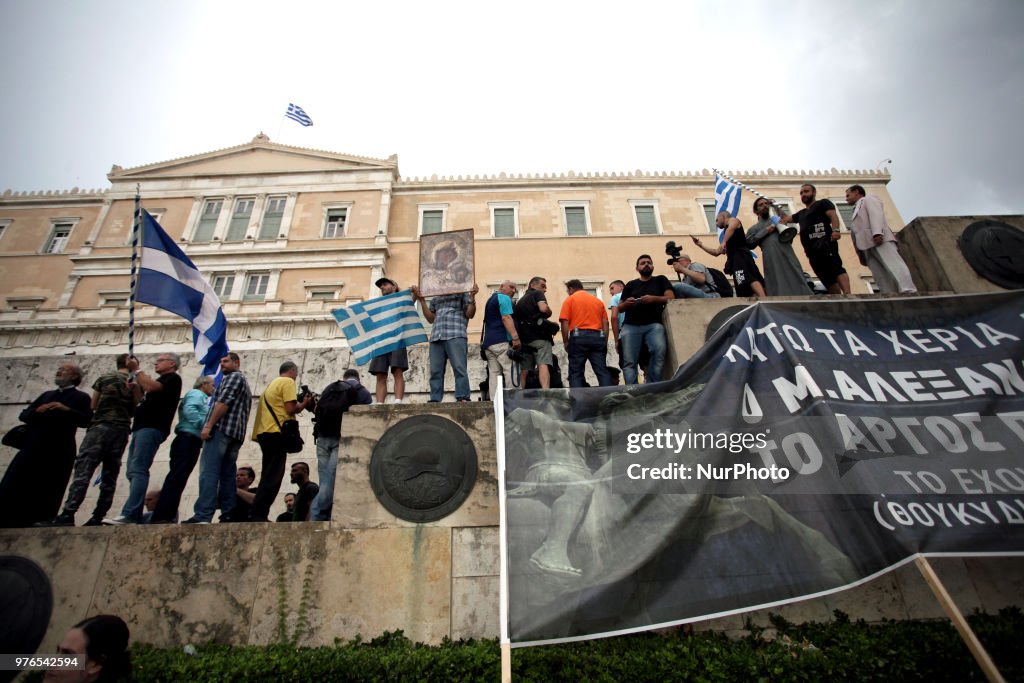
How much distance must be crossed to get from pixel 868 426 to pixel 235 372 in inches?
213

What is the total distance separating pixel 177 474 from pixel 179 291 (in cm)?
314

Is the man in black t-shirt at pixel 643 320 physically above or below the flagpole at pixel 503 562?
above

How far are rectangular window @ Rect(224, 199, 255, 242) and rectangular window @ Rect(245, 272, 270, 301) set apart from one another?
7.91 feet

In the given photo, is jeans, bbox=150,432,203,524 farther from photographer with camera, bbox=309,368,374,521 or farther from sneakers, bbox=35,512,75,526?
photographer with camera, bbox=309,368,374,521

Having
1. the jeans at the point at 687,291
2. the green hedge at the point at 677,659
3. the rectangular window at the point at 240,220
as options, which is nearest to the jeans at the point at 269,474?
the green hedge at the point at 677,659

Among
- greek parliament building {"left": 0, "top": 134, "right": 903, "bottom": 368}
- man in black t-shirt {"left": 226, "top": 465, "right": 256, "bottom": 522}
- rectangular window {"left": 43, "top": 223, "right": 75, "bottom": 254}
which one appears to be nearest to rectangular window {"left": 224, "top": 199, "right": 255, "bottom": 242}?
greek parliament building {"left": 0, "top": 134, "right": 903, "bottom": 368}

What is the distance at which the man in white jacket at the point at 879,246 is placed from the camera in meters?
5.78

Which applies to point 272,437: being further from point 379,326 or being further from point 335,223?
point 335,223

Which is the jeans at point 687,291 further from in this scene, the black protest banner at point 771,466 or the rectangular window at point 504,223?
the rectangular window at point 504,223

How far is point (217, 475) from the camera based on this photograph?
512 cm

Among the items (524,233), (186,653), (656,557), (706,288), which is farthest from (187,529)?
(524,233)

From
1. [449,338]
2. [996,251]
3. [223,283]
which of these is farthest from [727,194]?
[223,283]

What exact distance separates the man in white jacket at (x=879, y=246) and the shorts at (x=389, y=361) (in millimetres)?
5201

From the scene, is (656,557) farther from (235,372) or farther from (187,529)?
(235,372)
